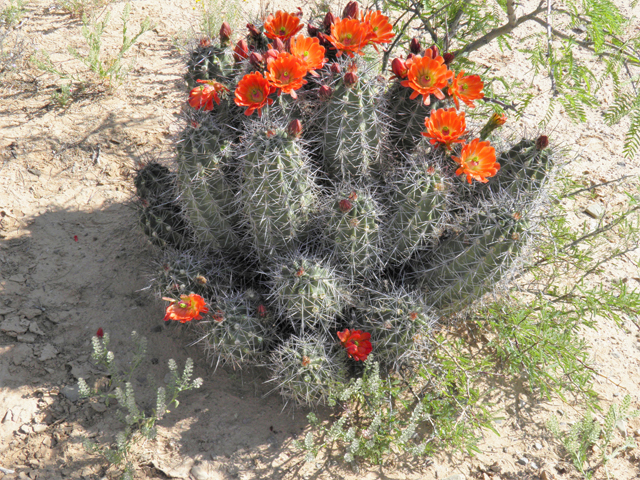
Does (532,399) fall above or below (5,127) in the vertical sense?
above

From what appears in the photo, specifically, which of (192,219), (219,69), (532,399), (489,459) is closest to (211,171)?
(192,219)

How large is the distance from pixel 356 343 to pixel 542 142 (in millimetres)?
1422

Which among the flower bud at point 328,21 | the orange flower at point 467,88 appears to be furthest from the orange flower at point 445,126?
the flower bud at point 328,21

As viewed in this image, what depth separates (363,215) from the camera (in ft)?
8.23

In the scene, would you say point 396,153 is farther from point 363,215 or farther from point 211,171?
point 211,171

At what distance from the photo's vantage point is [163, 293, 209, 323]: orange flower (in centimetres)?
255

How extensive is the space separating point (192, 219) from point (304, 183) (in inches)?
28.2

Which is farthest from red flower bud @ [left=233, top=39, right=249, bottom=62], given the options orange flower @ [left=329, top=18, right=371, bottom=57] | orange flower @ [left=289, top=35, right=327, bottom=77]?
orange flower @ [left=329, top=18, right=371, bottom=57]

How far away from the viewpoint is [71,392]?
2861 millimetres

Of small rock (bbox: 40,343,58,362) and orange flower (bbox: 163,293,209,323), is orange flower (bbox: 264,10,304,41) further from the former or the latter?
small rock (bbox: 40,343,58,362)

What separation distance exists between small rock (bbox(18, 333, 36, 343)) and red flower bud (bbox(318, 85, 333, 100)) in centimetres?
230

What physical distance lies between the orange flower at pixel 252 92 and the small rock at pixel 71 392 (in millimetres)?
1869

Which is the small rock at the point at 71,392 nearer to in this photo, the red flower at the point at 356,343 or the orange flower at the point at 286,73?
the red flower at the point at 356,343

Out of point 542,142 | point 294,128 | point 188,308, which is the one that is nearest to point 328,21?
point 294,128
